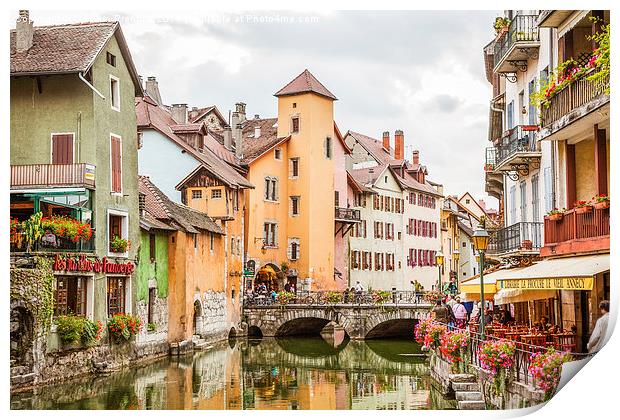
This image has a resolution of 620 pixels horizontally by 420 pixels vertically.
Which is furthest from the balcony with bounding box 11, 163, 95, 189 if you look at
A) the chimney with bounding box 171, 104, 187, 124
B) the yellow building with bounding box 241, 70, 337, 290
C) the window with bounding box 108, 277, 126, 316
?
the yellow building with bounding box 241, 70, 337, 290

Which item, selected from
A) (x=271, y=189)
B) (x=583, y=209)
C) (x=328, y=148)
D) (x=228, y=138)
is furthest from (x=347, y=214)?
(x=583, y=209)

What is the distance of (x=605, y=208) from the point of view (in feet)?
58.6

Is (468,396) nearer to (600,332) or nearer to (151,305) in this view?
(600,332)

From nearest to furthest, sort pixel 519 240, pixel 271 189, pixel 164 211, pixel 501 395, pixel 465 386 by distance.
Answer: pixel 501 395 < pixel 465 386 < pixel 519 240 < pixel 164 211 < pixel 271 189

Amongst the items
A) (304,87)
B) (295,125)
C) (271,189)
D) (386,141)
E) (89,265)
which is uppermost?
(386,141)

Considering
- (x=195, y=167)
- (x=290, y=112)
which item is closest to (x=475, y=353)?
(x=195, y=167)

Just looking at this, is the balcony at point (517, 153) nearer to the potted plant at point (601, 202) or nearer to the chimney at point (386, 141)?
the potted plant at point (601, 202)

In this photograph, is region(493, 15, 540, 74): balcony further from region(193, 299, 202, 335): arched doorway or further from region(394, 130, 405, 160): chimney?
region(394, 130, 405, 160): chimney

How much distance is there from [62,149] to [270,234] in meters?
29.2

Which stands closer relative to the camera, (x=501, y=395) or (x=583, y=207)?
(x=501, y=395)

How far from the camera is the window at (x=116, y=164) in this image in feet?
84.7

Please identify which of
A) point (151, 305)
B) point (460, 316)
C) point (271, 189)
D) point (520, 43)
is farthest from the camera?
point (271, 189)

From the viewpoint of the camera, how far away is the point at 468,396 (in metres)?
20.5

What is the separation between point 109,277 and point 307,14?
1107 centimetres
